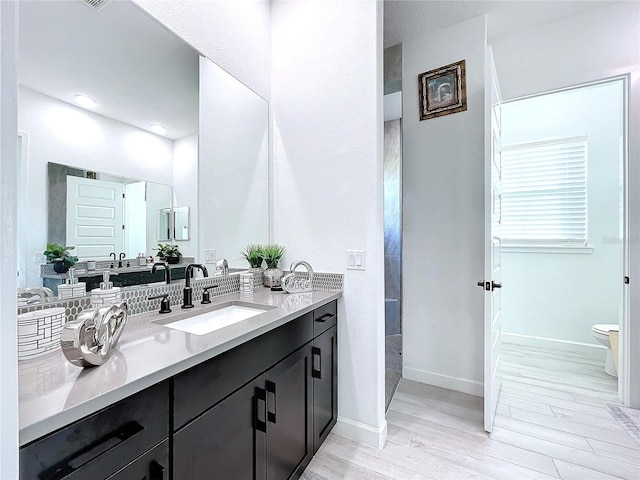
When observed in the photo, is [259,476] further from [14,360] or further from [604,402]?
[604,402]

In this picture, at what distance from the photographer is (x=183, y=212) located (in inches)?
60.4

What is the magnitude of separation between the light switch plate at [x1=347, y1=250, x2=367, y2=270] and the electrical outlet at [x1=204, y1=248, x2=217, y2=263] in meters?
0.80

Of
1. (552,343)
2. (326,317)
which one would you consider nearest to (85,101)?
(326,317)

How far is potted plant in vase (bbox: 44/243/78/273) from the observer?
1.03 metres

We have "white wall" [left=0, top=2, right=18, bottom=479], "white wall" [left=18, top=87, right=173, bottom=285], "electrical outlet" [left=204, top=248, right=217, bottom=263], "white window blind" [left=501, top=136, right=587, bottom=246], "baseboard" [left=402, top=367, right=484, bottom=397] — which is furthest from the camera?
"white window blind" [left=501, top=136, right=587, bottom=246]

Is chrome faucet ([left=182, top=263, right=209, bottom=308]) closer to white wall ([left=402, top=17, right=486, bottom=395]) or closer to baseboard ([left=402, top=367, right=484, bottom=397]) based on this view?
white wall ([left=402, top=17, right=486, bottom=395])

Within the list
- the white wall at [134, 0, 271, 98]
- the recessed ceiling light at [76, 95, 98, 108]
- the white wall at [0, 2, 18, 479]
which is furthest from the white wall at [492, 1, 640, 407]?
the white wall at [0, 2, 18, 479]

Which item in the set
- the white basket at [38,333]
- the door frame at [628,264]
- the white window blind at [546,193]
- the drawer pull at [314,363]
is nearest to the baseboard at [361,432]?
the drawer pull at [314,363]

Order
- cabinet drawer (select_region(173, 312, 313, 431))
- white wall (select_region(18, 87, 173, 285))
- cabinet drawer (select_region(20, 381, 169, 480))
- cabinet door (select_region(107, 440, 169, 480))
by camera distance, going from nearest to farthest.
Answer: cabinet drawer (select_region(20, 381, 169, 480)) → cabinet door (select_region(107, 440, 169, 480)) → cabinet drawer (select_region(173, 312, 313, 431)) → white wall (select_region(18, 87, 173, 285))

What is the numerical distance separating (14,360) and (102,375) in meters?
0.29

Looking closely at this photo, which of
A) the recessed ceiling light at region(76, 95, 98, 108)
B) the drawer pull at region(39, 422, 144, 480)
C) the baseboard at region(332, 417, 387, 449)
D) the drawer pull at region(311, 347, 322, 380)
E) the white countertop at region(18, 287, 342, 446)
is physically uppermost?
the recessed ceiling light at region(76, 95, 98, 108)

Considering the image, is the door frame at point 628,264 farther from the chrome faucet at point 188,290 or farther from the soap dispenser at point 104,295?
the soap dispenser at point 104,295

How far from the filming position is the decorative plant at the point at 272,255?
1.98 m

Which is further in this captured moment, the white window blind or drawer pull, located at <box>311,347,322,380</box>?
the white window blind
